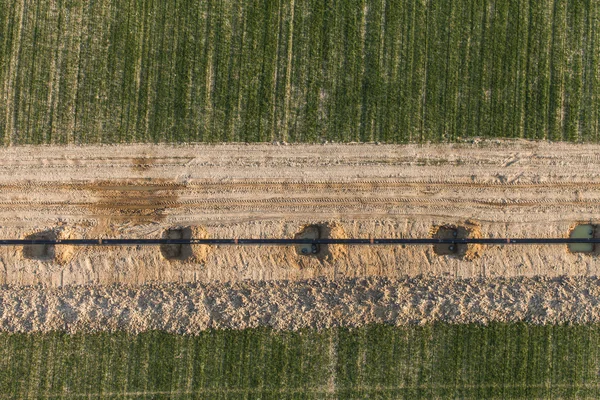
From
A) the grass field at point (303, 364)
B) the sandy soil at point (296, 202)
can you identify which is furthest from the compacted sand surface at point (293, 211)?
the grass field at point (303, 364)

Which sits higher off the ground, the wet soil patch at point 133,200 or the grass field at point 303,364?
the wet soil patch at point 133,200

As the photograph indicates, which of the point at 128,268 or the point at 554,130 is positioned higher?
the point at 554,130

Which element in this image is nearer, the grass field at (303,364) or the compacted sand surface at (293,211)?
the grass field at (303,364)

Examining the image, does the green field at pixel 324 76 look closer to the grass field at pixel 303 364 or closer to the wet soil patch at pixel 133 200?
the wet soil patch at pixel 133 200

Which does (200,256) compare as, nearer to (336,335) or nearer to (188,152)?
(188,152)

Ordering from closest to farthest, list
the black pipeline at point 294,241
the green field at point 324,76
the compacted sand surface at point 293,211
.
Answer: the black pipeline at point 294,241, the compacted sand surface at point 293,211, the green field at point 324,76

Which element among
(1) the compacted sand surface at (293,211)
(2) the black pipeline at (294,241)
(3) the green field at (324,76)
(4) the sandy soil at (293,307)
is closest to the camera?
(4) the sandy soil at (293,307)

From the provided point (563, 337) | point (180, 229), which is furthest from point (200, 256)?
point (563, 337)
